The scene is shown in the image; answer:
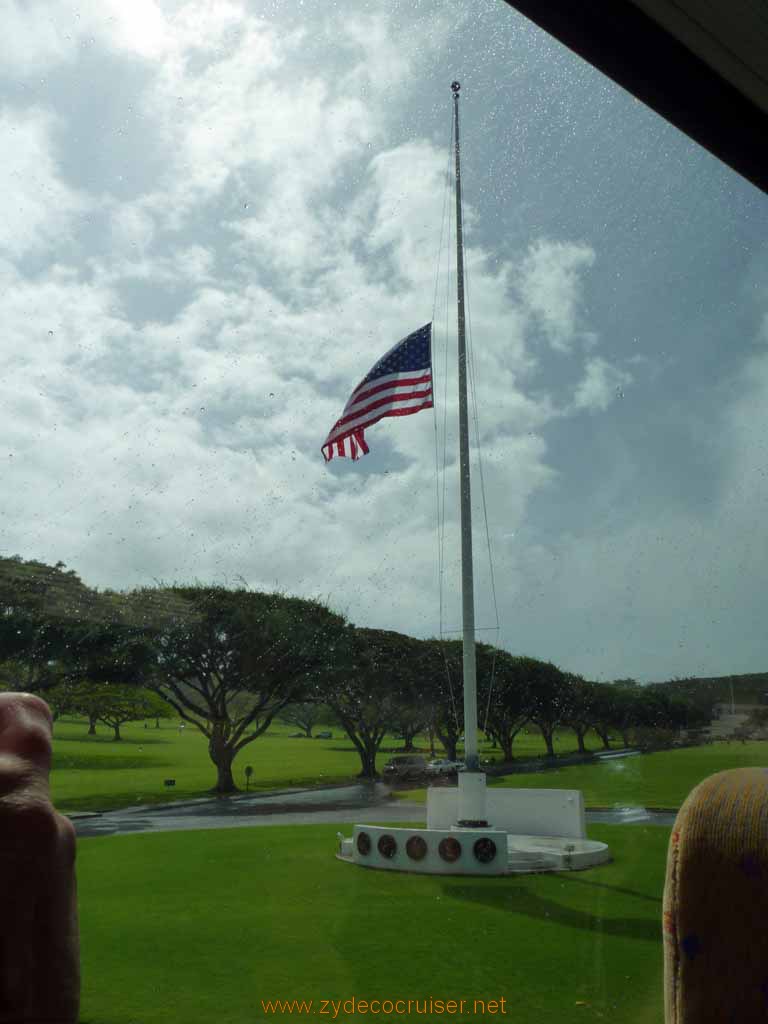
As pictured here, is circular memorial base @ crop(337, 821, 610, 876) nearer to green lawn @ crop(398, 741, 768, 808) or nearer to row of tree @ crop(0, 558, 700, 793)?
row of tree @ crop(0, 558, 700, 793)

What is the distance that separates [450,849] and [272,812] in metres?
1.85

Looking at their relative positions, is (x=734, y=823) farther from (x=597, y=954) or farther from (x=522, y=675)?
(x=522, y=675)

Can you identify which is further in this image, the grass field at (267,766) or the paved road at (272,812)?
the paved road at (272,812)

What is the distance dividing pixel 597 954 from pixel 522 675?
2341mm

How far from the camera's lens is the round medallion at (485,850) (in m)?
4.84

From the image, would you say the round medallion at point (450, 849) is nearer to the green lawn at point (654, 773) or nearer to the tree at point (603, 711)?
the green lawn at point (654, 773)

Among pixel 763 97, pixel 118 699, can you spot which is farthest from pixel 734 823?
pixel 118 699

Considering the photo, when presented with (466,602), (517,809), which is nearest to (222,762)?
(466,602)

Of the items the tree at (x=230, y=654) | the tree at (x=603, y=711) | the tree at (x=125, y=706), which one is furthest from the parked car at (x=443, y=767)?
the tree at (x=125, y=706)

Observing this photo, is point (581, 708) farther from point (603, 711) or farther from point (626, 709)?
point (626, 709)

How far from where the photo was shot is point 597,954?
2.68 meters

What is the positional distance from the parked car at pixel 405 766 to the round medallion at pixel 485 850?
1065mm

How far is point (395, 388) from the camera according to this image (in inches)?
221

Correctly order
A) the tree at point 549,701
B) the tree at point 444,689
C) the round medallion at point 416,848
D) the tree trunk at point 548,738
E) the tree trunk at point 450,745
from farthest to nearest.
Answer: the tree trunk at point 450,745 < the tree at point 444,689 < the round medallion at point 416,848 < the tree at point 549,701 < the tree trunk at point 548,738
